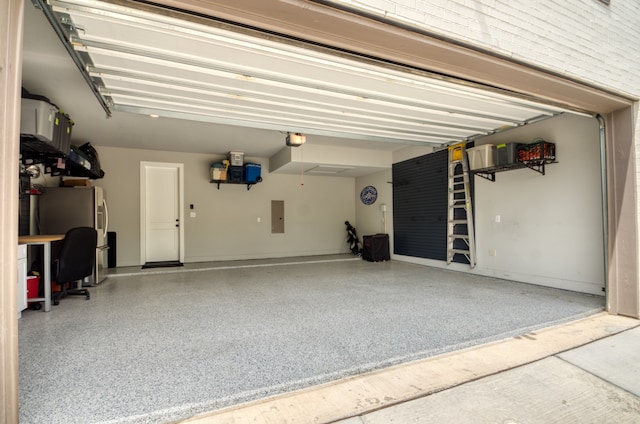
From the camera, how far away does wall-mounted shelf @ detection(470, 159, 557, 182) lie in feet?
14.0

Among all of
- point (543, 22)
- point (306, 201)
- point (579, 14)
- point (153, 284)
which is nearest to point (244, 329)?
point (153, 284)

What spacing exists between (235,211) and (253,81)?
5.26 metres

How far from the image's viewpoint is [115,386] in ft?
6.11

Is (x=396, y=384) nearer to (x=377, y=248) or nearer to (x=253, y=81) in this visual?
(x=253, y=81)

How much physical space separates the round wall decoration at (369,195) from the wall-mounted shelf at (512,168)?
323 cm

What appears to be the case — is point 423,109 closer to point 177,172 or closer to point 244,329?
point 244,329

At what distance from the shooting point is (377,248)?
7414 mm

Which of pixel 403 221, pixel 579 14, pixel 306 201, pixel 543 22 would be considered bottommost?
pixel 403 221

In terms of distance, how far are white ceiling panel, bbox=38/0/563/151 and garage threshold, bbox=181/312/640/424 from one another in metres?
2.25

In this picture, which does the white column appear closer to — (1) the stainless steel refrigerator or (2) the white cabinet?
(2) the white cabinet

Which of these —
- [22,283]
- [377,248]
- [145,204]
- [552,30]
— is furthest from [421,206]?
[22,283]

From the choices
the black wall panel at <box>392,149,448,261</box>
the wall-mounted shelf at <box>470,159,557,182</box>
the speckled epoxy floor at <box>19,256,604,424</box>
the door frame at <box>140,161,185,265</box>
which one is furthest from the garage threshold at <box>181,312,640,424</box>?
the door frame at <box>140,161,185,265</box>

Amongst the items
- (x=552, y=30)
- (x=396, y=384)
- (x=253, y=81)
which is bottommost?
(x=396, y=384)

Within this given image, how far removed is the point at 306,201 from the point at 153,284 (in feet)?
15.4
